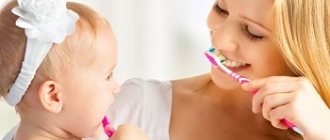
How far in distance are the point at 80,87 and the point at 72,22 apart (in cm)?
12

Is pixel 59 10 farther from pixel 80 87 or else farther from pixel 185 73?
pixel 185 73

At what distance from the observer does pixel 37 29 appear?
3.73 feet

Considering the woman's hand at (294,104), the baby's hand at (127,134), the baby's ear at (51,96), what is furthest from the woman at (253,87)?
the baby's ear at (51,96)

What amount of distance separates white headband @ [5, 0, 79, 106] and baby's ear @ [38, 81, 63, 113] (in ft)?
0.09

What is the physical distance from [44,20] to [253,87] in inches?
16.8

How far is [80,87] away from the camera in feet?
3.92

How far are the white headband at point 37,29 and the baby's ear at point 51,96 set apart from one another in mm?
28

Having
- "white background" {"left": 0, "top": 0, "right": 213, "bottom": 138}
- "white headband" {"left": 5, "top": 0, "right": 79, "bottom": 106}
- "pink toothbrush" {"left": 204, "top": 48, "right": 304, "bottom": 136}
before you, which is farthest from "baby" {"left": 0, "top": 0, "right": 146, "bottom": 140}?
"white background" {"left": 0, "top": 0, "right": 213, "bottom": 138}

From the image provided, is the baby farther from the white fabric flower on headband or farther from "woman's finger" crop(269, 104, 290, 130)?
"woman's finger" crop(269, 104, 290, 130)

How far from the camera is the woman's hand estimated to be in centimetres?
127

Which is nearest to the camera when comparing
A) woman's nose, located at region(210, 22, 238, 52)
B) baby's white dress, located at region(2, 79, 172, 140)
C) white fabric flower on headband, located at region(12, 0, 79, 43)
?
white fabric flower on headband, located at region(12, 0, 79, 43)

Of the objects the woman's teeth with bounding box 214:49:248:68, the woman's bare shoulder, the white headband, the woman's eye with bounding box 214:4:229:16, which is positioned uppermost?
the white headband

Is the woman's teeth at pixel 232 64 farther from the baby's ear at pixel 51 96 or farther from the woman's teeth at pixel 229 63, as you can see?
the baby's ear at pixel 51 96

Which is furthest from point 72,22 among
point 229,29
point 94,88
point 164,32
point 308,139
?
point 164,32
